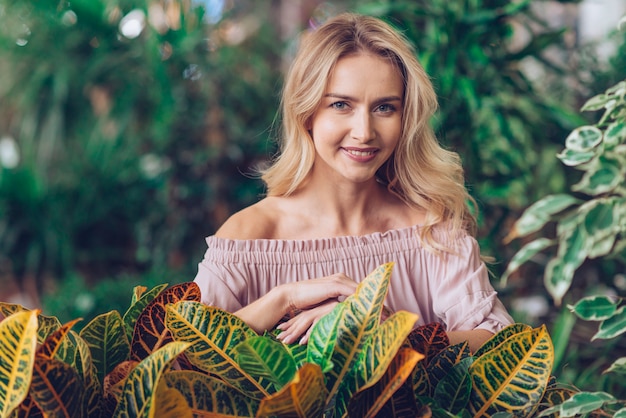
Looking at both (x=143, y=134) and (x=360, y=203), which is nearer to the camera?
(x=360, y=203)

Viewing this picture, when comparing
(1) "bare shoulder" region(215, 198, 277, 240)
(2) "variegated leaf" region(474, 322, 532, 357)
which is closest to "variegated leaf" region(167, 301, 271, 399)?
(2) "variegated leaf" region(474, 322, 532, 357)

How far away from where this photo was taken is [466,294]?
129 cm

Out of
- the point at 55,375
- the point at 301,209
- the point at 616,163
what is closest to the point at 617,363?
the point at 616,163

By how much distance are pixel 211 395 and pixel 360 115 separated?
58 cm

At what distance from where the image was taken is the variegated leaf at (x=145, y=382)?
804mm

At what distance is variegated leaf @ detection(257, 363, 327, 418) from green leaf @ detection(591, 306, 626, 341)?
54 cm

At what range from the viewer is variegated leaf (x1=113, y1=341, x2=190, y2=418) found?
804mm

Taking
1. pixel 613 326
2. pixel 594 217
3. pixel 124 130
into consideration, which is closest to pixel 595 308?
pixel 613 326

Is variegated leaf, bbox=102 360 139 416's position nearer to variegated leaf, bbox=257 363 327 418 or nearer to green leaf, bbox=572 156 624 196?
variegated leaf, bbox=257 363 327 418

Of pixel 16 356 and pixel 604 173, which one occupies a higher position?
pixel 604 173

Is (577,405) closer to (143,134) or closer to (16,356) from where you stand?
(16,356)

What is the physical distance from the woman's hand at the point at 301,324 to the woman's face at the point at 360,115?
0.97 feet

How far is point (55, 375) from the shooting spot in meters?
0.81

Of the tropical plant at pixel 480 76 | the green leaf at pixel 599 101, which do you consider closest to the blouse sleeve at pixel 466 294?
the green leaf at pixel 599 101
